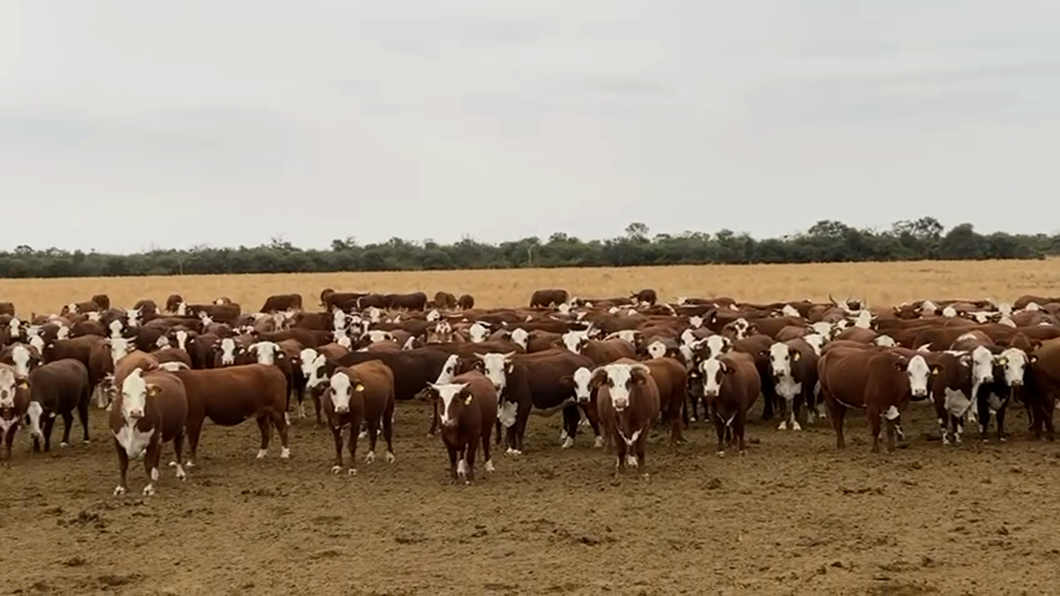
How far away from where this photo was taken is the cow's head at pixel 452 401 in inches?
483

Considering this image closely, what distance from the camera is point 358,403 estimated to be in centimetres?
1356

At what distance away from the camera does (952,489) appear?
11578 mm

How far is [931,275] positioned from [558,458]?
49.0 meters

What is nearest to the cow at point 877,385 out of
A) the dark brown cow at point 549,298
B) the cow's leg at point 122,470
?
the cow's leg at point 122,470

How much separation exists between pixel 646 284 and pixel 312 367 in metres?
41.7

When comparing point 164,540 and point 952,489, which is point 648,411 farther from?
point 164,540

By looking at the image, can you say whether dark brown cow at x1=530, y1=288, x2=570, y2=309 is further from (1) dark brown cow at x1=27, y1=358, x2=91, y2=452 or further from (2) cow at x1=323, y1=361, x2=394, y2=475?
(2) cow at x1=323, y1=361, x2=394, y2=475

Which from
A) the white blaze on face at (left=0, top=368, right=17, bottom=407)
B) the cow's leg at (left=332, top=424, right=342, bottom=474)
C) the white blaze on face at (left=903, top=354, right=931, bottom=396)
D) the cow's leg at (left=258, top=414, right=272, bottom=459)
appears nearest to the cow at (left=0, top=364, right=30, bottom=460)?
the white blaze on face at (left=0, top=368, right=17, bottom=407)

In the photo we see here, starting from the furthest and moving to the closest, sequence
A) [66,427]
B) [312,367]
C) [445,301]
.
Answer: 1. [445,301]
2. [312,367]
3. [66,427]

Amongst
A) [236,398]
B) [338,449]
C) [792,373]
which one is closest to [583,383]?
[338,449]

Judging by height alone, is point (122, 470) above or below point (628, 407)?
below

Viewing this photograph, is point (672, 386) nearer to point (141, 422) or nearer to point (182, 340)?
point (141, 422)

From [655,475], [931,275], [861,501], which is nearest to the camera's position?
[861,501]

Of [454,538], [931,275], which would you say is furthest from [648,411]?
[931,275]
